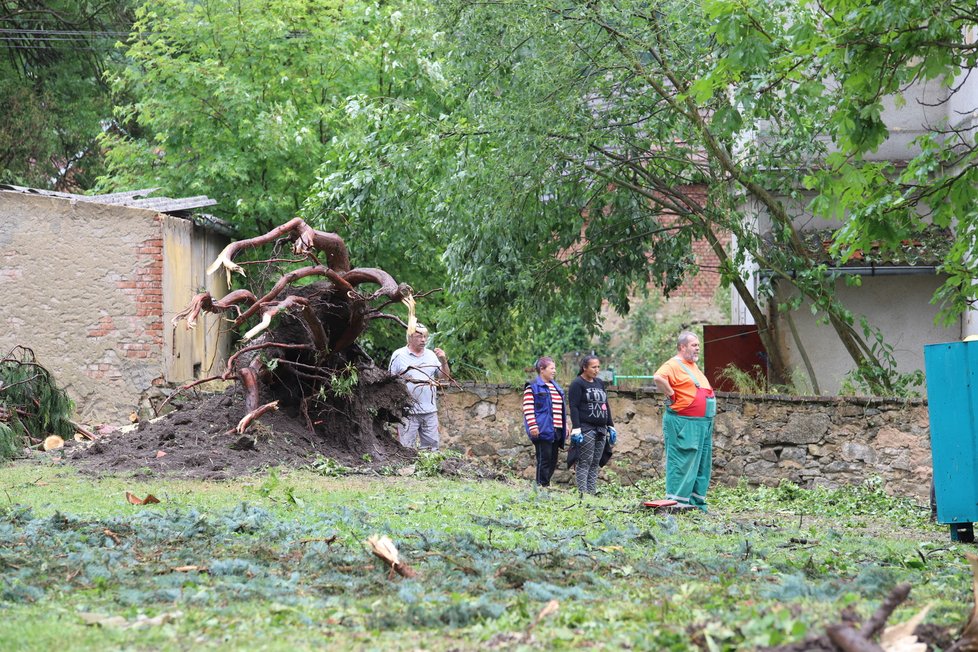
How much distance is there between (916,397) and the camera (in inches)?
559

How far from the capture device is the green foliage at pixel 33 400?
46.7ft

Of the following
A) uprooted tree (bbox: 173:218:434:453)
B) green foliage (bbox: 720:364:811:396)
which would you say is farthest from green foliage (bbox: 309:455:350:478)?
green foliage (bbox: 720:364:811:396)

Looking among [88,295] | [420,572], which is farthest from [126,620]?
[88,295]

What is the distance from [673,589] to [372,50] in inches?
652

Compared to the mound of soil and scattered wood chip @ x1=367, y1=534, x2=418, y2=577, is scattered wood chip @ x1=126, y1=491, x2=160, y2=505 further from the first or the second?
scattered wood chip @ x1=367, y1=534, x2=418, y2=577

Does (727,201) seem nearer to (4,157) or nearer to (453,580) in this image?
(453,580)

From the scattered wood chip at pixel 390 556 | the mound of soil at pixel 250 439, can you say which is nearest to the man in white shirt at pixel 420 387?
the mound of soil at pixel 250 439

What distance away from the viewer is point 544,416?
494 inches

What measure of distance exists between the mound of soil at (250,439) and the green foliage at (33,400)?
5.96 ft

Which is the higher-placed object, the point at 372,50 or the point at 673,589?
the point at 372,50

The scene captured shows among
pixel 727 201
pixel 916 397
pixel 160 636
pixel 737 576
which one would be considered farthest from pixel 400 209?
pixel 160 636

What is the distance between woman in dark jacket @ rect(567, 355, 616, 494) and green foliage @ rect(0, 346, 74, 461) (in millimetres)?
6840

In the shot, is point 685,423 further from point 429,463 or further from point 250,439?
point 250,439

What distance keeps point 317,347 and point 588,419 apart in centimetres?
303
